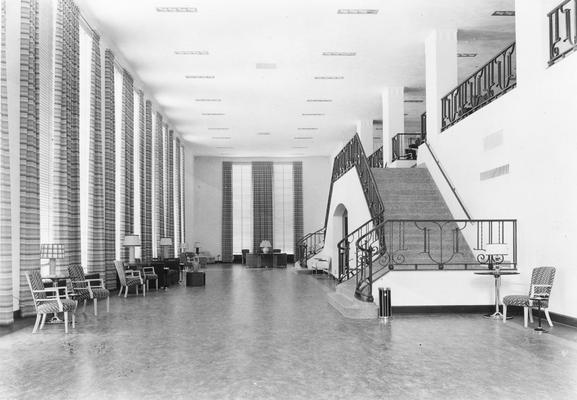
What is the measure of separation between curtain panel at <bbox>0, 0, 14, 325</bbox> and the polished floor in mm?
389

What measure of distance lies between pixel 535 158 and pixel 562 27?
1993 millimetres

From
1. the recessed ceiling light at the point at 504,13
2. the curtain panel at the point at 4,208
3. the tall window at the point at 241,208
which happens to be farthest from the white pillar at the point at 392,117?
the tall window at the point at 241,208

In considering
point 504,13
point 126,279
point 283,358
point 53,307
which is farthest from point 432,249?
point 53,307

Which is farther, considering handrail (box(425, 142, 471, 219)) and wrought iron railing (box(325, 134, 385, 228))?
handrail (box(425, 142, 471, 219))

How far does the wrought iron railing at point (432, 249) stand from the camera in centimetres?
884

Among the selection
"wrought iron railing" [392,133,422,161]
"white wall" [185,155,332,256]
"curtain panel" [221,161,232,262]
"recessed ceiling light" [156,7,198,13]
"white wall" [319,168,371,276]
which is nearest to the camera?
"recessed ceiling light" [156,7,198,13]

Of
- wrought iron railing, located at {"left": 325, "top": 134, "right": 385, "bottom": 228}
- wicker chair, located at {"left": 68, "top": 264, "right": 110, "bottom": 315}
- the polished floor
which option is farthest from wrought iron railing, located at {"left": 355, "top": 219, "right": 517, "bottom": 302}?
wicker chair, located at {"left": 68, "top": 264, "right": 110, "bottom": 315}

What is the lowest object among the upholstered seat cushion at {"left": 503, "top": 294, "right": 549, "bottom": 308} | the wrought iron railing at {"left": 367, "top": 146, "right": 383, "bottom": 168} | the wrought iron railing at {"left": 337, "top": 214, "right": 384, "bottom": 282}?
the upholstered seat cushion at {"left": 503, "top": 294, "right": 549, "bottom": 308}

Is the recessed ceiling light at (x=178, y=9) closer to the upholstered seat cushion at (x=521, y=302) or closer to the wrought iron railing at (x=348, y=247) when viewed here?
the wrought iron railing at (x=348, y=247)

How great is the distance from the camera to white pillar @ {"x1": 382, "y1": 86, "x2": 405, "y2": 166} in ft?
53.6

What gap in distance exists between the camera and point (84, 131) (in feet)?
36.4

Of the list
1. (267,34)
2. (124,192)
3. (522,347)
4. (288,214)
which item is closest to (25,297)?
(124,192)

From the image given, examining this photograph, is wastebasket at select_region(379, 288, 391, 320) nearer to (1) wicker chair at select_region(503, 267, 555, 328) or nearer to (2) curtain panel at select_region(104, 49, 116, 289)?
(1) wicker chair at select_region(503, 267, 555, 328)

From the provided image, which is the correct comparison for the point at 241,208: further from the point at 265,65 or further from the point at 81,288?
the point at 81,288
